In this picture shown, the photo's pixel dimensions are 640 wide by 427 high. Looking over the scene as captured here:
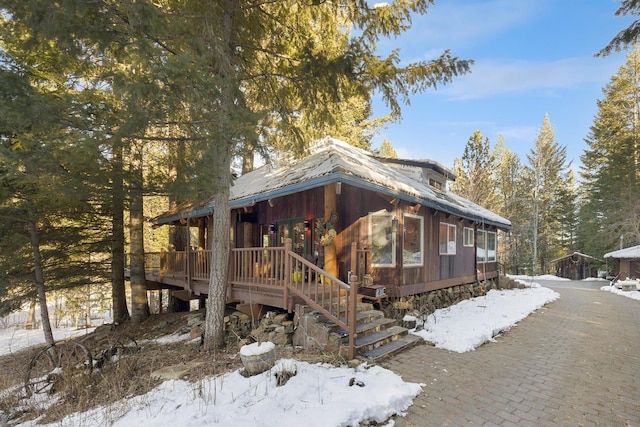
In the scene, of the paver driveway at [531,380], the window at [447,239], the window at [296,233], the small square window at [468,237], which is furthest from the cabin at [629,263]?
the window at [296,233]

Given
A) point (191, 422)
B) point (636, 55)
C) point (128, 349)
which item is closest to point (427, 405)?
point (191, 422)

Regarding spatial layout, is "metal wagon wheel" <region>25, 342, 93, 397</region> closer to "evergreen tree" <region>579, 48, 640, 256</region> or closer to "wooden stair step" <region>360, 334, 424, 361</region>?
"wooden stair step" <region>360, 334, 424, 361</region>

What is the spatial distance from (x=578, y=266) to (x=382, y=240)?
34.4m

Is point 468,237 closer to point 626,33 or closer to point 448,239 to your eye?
point 448,239

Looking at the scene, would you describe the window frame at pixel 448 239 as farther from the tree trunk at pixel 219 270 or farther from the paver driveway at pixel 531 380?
the tree trunk at pixel 219 270

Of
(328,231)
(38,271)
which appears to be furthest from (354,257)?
(38,271)

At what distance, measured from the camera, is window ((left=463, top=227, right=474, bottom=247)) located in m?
12.4

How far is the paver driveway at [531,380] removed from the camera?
12.3 ft

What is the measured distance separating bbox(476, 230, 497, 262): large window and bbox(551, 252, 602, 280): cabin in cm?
Result: 2291

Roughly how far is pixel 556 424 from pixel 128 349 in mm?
8304

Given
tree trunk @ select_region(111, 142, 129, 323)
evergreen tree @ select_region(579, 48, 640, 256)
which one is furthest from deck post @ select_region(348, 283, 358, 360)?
evergreen tree @ select_region(579, 48, 640, 256)

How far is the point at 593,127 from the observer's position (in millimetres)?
29391

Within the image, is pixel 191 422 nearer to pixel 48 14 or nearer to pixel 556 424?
pixel 556 424

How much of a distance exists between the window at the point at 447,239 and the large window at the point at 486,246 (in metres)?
2.97
